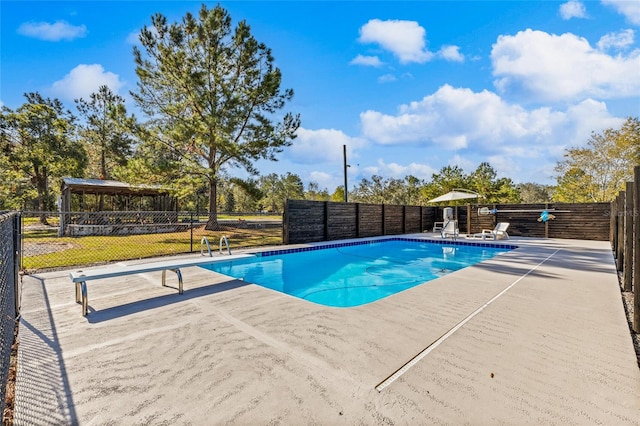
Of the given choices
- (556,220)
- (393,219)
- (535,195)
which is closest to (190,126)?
(393,219)

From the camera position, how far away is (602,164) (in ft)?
66.1

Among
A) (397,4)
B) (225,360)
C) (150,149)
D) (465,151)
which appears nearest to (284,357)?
(225,360)

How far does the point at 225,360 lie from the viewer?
7.48 ft

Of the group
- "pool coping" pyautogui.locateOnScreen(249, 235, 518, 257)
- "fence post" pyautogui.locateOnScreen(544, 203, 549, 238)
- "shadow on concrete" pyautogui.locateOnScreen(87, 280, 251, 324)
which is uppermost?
"fence post" pyautogui.locateOnScreen(544, 203, 549, 238)

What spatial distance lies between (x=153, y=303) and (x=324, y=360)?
2.58m

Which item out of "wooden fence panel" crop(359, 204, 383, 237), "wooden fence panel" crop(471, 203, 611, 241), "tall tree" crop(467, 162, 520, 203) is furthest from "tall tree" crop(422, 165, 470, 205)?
"wooden fence panel" crop(359, 204, 383, 237)

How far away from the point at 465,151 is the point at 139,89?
2279cm

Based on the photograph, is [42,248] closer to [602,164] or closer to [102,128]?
[102,128]

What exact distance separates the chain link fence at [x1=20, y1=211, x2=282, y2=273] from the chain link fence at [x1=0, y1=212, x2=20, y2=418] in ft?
7.14

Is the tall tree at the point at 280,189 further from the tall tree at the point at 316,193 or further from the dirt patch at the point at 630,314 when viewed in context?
the dirt patch at the point at 630,314

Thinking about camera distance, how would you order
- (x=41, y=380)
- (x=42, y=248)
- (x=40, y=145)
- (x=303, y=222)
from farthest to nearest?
(x=40, y=145)
(x=303, y=222)
(x=42, y=248)
(x=41, y=380)

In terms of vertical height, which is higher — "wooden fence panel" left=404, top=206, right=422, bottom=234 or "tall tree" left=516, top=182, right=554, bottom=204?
"tall tree" left=516, top=182, right=554, bottom=204

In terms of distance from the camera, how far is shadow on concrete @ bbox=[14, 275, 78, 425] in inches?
66.3

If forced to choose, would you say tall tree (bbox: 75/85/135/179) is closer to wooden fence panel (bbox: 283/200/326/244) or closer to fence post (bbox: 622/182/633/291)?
wooden fence panel (bbox: 283/200/326/244)
